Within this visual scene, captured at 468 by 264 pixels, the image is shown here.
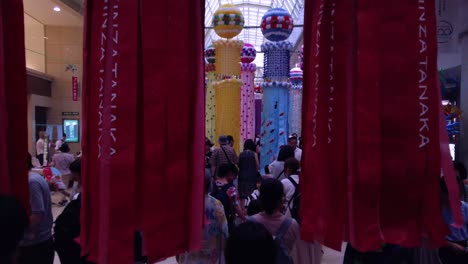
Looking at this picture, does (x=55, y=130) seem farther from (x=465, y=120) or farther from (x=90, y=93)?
(x=90, y=93)

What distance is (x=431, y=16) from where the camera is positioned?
1474 mm

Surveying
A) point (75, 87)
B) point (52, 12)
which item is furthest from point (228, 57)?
point (75, 87)

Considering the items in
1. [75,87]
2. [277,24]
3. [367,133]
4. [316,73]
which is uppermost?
[277,24]

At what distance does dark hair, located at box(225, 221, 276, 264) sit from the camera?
56.1 inches

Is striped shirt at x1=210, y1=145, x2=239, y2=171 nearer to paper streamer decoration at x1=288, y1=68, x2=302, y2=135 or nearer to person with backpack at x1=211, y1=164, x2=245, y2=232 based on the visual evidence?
person with backpack at x1=211, y1=164, x2=245, y2=232

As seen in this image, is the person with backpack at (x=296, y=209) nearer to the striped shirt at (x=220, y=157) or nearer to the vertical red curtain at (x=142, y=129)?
the vertical red curtain at (x=142, y=129)

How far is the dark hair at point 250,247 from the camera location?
1426mm

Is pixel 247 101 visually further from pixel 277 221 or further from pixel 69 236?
pixel 277 221

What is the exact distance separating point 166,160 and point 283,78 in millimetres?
8235

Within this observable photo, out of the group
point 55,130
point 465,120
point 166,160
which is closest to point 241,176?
point 465,120

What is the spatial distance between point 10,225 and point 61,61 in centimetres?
1650

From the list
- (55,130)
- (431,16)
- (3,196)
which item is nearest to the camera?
(3,196)

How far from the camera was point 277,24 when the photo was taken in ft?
29.2

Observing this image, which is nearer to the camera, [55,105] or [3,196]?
[3,196]
